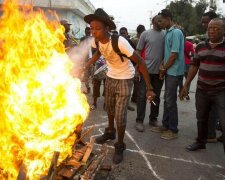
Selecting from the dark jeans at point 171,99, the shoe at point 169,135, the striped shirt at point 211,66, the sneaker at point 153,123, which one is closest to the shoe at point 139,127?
the sneaker at point 153,123

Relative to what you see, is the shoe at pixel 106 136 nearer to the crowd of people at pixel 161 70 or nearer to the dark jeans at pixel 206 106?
the crowd of people at pixel 161 70

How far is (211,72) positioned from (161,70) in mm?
1256

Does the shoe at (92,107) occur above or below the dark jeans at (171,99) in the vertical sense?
below

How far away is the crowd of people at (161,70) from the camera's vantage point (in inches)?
179

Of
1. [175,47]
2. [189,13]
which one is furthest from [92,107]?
[189,13]

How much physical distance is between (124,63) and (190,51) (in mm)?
5093

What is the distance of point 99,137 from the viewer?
5641 millimetres

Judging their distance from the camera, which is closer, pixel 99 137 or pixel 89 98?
pixel 99 137

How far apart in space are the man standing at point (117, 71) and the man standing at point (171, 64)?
113 centimetres

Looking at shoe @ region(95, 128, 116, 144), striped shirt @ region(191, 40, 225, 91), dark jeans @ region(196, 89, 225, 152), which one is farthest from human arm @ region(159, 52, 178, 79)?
shoe @ region(95, 128, 116, 144)

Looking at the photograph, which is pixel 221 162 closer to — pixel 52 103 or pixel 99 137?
pixel 99 137

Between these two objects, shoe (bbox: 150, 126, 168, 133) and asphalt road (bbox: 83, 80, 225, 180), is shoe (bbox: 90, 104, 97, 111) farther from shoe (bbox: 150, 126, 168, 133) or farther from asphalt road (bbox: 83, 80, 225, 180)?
shoe (bbox: 150, 126, 168, 133)

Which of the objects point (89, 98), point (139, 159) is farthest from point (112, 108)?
point (89, 98)

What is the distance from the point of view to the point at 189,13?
1780 inches
